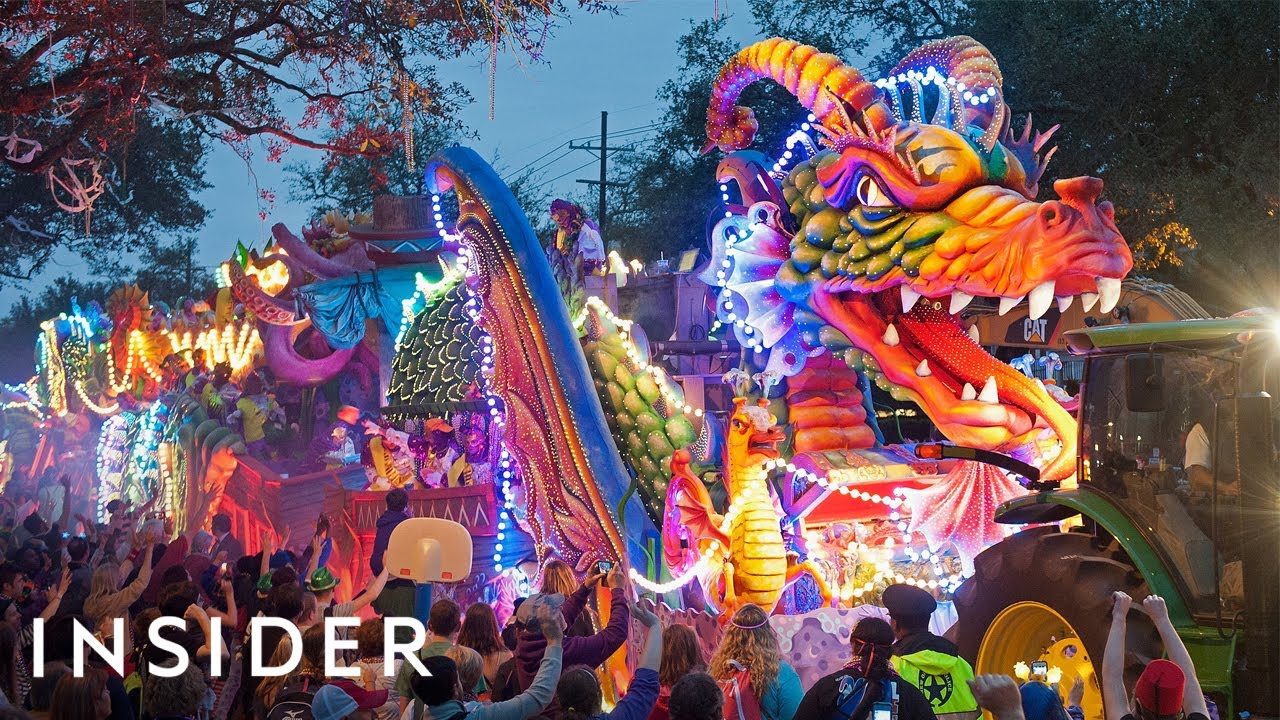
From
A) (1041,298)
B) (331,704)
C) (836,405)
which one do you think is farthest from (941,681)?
(836,405)

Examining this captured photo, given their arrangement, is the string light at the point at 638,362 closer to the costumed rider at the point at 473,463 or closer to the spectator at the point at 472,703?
the costumed rider at the point at 473,463

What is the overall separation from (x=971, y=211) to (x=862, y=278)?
828 millimetres

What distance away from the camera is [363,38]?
27.9ft

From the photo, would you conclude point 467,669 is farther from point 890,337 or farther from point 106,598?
point 890,337

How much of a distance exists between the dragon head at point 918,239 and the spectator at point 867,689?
3641 mm

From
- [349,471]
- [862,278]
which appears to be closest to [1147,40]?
[862,278]

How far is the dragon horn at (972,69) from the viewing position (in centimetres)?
802

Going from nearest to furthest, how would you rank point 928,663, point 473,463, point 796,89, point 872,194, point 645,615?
1. point 928,663
2. point 645,615
3. point 872,194
4. point 796,89
5. point 473,463

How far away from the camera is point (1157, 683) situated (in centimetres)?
365

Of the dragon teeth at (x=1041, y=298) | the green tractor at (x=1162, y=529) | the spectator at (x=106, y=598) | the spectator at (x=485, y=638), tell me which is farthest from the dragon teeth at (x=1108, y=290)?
the spectator at (x=106, y=598)

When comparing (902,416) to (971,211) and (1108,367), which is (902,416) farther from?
(1108,367)

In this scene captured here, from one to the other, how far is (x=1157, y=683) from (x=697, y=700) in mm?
1319

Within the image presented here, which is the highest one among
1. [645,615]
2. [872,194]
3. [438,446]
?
[872,194]

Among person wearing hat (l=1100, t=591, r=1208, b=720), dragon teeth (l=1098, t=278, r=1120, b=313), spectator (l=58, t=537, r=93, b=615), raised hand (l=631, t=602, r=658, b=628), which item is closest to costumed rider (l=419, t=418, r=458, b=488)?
spectator (l=58, t=537, r=93, b=615)
